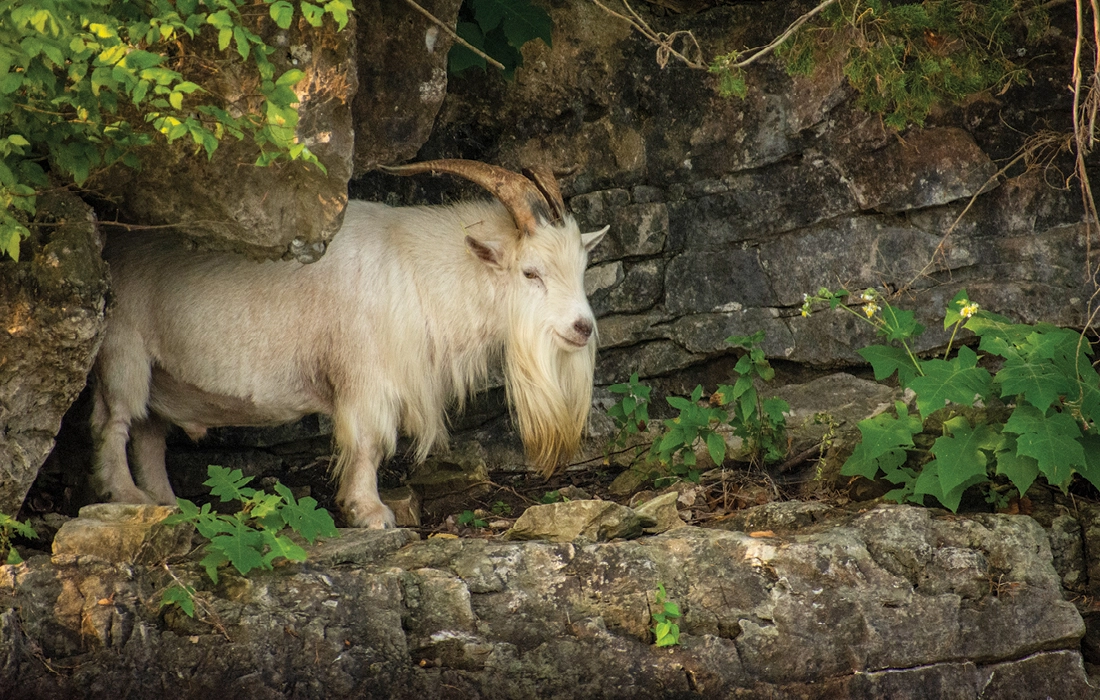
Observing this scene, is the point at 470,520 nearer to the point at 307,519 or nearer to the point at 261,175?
the point at 307,519

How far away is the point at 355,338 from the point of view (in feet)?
17.1

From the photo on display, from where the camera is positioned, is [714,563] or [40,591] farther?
[714,563]

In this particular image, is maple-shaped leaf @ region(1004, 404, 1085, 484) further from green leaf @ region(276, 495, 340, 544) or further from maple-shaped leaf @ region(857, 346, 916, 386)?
green leaf @ region(276, 495, 340, 544)

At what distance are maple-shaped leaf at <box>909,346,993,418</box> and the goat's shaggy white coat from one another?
173 centimetres

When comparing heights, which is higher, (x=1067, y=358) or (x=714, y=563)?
(x=1067, y=358)

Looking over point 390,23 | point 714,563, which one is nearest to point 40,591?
point 714,563

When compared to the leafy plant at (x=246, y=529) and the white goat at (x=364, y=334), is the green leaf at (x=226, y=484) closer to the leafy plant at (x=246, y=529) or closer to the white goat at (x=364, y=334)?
the leafy plant at (x=246, y=529)

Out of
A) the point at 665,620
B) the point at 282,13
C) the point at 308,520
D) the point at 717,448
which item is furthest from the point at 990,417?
the point at 282,13

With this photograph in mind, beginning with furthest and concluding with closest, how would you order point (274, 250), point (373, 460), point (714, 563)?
1. point (373, 460)
2. point (274, 250)
3. point (714, 563)

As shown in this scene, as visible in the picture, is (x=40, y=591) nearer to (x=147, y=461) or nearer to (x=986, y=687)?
(x=147, y=461)

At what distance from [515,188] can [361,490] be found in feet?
5.00

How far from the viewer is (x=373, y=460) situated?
5.22 metres

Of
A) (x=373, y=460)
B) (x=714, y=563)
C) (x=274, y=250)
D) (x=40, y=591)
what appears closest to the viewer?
(x=40, y=591)

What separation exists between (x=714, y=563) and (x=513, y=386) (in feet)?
5.77
